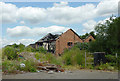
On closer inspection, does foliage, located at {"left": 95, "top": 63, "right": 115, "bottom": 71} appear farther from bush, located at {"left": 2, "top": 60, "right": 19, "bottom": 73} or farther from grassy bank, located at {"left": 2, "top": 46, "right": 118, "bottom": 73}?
bush, located at {"left": 2, "top": 60, "right": 19, "bottom": 73}

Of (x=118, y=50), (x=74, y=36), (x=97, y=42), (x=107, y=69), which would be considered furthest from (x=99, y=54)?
(x=74, y=36)

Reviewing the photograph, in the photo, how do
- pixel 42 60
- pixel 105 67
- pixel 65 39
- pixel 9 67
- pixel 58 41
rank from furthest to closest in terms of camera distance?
1. pixel 65 39
2. pixel 58 41
3. pixel 42 60
4. pixel 105 67
5. pixel 9 67

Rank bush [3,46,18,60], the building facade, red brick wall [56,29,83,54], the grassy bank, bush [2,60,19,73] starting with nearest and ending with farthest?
bush [2,60,19,73] < the grassy bank < bush [3,46,18,60] < the building facade < red brick wall [56,29,83,54]

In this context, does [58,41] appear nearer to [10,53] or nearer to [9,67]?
[10,53]

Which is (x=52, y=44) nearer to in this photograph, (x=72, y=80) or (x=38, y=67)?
(x=38, y=67)

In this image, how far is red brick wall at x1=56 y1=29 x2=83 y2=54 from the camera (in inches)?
952

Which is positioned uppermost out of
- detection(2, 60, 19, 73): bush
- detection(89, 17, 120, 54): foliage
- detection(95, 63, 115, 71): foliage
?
detection(89, 17, 120, 54): foliage

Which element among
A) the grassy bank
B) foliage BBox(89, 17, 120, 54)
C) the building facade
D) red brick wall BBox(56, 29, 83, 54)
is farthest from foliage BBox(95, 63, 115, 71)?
red brick wall BBox(56, 29, 83, 54)

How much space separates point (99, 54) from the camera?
28.7 ft

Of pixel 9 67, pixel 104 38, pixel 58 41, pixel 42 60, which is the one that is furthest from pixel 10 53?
pixel 58 41

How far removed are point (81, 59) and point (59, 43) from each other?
1520 centimetres

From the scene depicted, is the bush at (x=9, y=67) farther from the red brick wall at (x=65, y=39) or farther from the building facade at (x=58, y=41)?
the red brick wall at (x=65, y=39)

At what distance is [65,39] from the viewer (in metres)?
25.3

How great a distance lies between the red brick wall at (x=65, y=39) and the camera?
24188 millimetres
